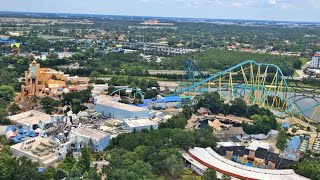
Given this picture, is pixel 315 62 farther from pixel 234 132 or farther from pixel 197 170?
pixel 197 170

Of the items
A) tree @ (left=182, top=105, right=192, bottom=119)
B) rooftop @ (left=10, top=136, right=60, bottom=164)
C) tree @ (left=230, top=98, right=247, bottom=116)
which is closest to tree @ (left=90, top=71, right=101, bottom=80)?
tree @ (left=182, top=105, right=192, bottom=119)

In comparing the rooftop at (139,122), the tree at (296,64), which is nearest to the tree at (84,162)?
the rooftop at (139,122)

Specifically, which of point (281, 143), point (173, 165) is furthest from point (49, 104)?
point (281, 143)

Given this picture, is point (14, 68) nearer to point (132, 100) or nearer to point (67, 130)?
point (132, 100)

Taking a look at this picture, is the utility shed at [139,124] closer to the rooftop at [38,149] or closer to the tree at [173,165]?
the rooftop at [38,149]

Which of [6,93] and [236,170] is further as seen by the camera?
[6,93]

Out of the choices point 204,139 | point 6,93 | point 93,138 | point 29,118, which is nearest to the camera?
point 93,138

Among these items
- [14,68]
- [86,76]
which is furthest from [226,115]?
[14,68]
